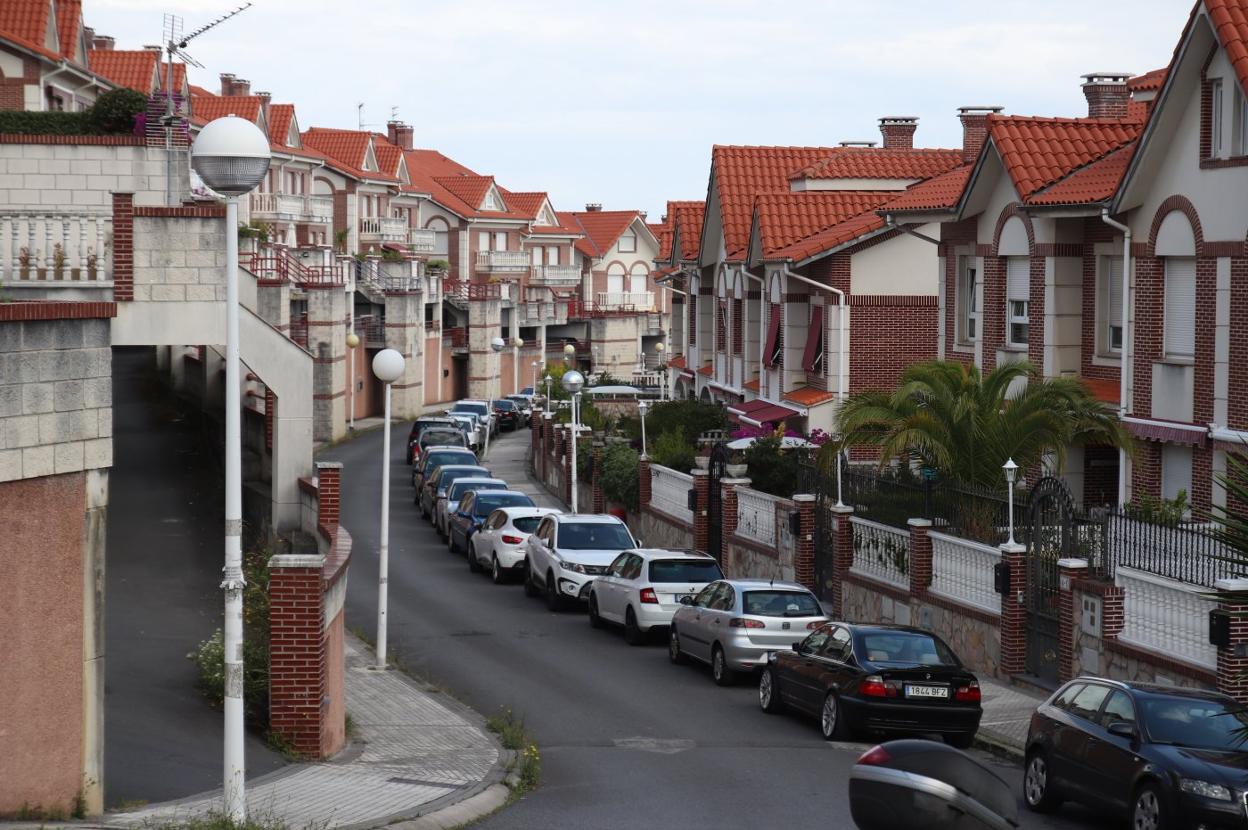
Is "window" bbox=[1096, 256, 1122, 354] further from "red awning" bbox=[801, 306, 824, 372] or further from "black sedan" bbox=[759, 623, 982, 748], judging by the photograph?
"red awning" bbox=[801, 306, 824, 372]

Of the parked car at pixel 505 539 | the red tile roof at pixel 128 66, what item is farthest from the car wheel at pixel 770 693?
the red tile roof at pixel 128 66

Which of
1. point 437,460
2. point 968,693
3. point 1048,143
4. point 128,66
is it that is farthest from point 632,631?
point 128,66

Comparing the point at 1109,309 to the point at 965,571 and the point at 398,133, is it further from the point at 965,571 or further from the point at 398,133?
the point at 398,133

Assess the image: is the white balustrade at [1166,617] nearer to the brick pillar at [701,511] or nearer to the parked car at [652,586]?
the parked car at [652,586]

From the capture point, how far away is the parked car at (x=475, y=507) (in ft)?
115

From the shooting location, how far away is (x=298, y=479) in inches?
896

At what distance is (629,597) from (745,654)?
4.43 m

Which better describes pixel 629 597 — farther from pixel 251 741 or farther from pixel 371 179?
pixel 371 179

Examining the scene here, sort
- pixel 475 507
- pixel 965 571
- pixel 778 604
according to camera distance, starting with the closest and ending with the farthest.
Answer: pixel 778 604 → pixel 965 571 → pixel 475 507

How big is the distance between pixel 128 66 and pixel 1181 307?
127 ft

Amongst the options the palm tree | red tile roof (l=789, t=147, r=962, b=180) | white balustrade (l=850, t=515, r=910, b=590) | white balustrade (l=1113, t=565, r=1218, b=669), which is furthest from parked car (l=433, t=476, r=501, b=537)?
white balustrade (l=1113, t=565, r=1218, b=669)

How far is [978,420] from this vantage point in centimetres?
2405

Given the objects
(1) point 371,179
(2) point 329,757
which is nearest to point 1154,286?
(2) point 329,757

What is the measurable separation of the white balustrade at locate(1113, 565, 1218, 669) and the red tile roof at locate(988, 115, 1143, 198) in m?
10.8
